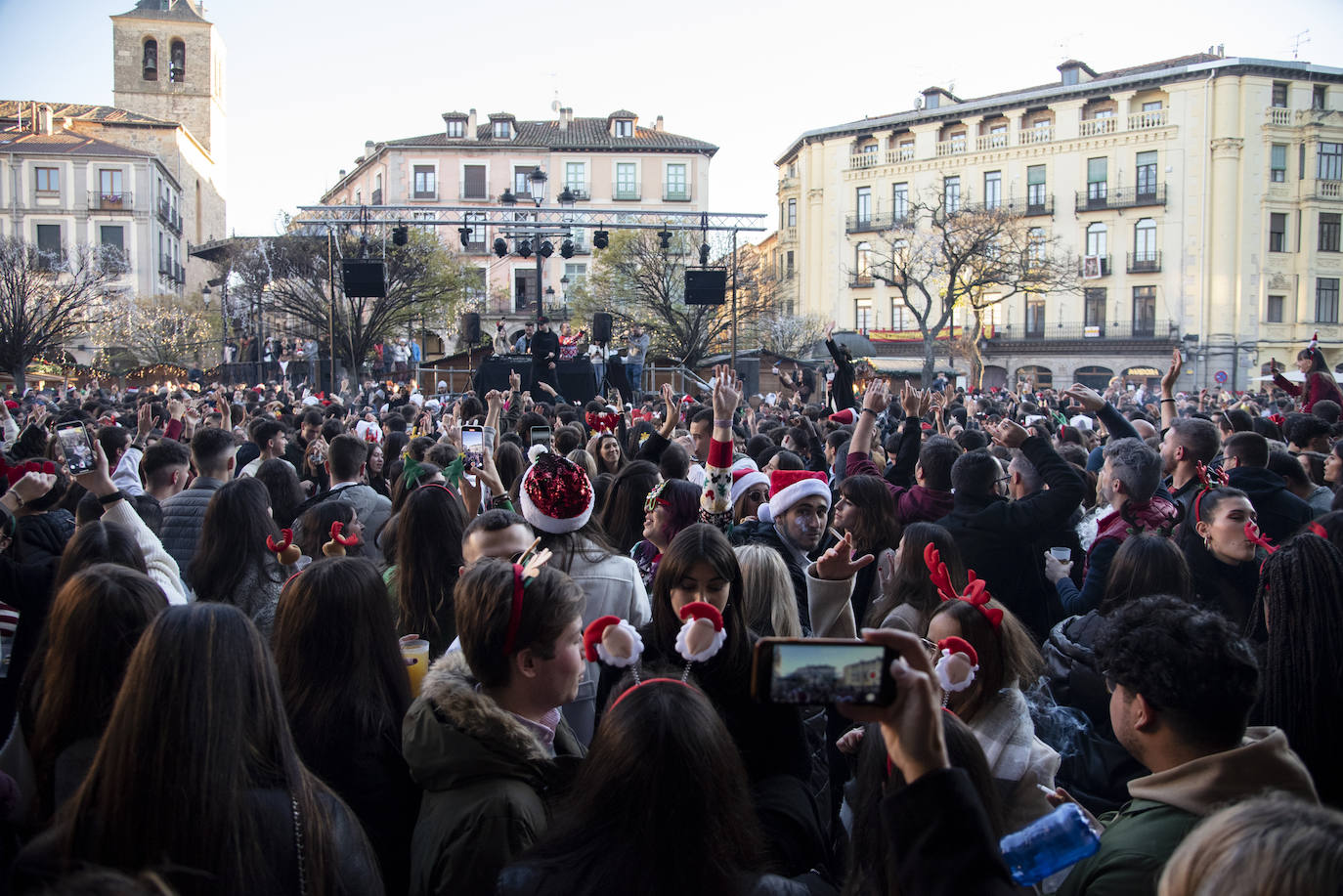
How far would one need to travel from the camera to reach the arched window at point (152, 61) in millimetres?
62719

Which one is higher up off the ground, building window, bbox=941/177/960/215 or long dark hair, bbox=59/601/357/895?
building window, bbox=941/177/960/215

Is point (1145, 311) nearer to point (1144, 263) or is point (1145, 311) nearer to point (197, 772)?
point (1144, 263)

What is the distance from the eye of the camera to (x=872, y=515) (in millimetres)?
4531

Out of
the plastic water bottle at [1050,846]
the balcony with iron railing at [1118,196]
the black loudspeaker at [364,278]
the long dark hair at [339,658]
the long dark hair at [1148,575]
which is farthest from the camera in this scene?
the balcony with iron railing at [1118,196]

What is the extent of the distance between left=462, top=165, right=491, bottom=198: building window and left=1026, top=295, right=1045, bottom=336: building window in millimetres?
29722

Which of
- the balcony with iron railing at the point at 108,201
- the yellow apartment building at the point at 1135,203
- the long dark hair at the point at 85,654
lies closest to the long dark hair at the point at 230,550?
the long dark hair at the point at 85,654

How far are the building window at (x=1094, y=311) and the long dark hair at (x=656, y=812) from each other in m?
47.1

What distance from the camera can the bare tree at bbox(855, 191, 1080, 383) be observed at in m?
37.4

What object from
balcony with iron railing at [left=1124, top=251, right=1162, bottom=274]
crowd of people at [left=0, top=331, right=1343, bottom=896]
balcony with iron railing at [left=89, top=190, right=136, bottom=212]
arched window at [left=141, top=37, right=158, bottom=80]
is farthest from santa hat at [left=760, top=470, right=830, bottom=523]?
arched window at [left=141, top=37, right=158, bottom=80]

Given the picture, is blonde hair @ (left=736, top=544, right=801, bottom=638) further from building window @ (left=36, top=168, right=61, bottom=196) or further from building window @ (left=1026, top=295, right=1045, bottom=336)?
building window @ (left=36, top=168, right=61, bottom=196)

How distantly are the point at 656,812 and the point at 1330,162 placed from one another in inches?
2016

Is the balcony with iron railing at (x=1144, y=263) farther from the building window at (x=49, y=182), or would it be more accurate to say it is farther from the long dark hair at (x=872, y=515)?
the building window at (x=49, y=182)

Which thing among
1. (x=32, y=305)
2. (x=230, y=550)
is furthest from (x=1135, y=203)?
(x=230, y=550)

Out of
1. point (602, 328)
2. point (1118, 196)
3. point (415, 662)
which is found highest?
point (1118, 196)
